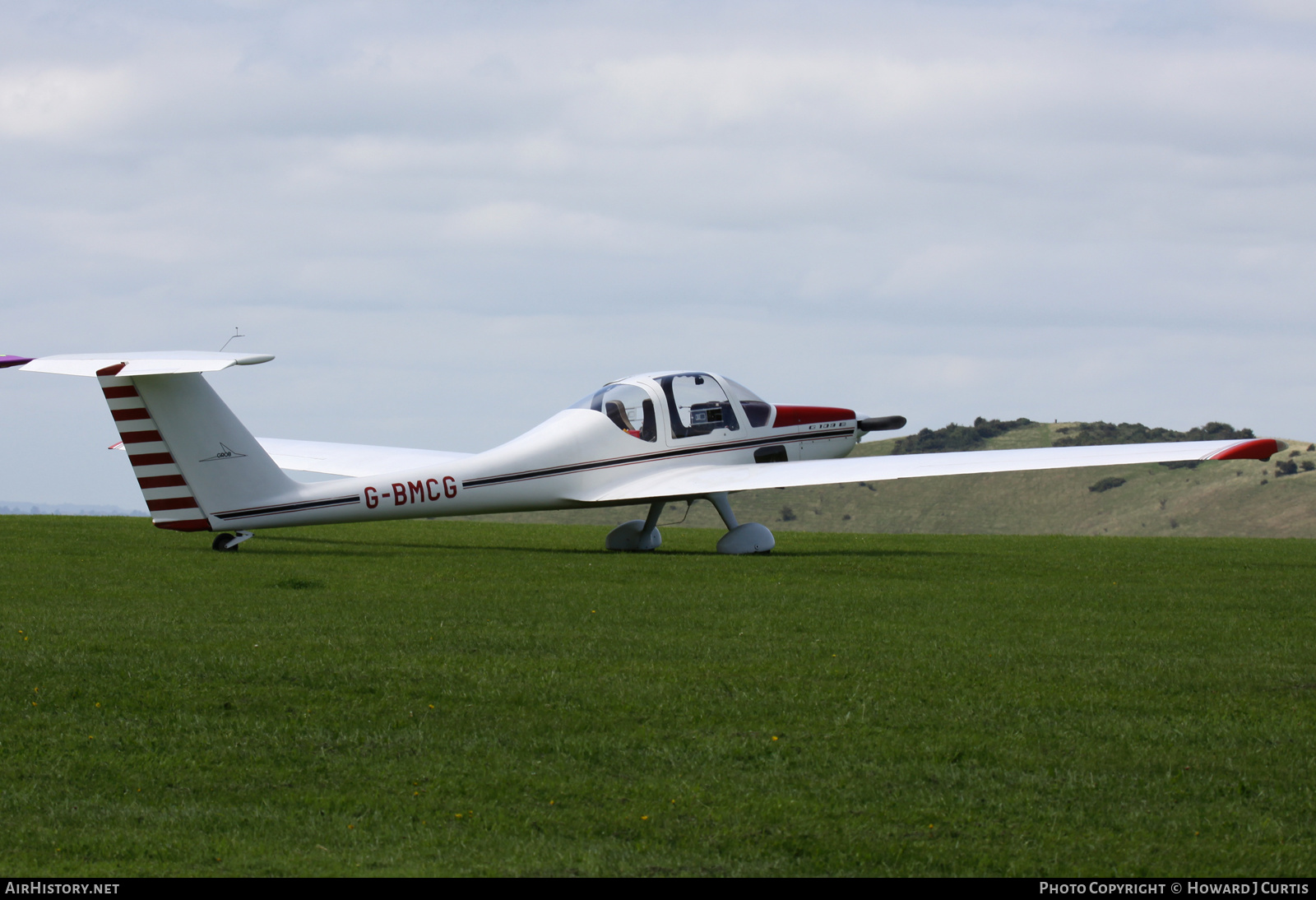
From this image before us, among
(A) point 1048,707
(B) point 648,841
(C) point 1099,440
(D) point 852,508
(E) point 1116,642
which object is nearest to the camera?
(B) point 648,841

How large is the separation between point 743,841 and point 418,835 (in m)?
1.38

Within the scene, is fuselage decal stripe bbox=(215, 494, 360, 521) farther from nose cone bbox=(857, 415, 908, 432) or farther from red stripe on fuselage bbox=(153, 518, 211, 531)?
nose cone bbox=(857, 415, 908, 432)

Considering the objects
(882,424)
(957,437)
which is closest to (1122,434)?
(957,437)

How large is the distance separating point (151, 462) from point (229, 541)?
152cm

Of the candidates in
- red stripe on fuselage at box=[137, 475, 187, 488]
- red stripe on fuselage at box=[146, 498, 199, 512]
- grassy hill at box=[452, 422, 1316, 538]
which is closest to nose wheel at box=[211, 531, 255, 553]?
red stripe on fuselage at box=[146, 498, 199, 512]

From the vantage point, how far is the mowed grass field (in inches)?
203

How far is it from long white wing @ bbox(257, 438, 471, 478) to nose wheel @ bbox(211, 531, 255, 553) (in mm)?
4046

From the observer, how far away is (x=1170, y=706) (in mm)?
7613

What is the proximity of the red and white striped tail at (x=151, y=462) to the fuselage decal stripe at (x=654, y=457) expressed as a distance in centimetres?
379

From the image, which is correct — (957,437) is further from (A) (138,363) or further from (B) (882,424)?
(A) (138,363)

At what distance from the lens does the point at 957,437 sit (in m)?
87.4

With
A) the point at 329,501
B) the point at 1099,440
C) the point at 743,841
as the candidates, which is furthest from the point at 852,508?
the point at 743,841

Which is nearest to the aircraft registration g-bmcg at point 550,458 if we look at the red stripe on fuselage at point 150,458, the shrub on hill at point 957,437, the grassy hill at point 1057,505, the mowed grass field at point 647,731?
the red stripe on fuselage at point 150,458

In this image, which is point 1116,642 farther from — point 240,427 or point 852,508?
point 852,508
